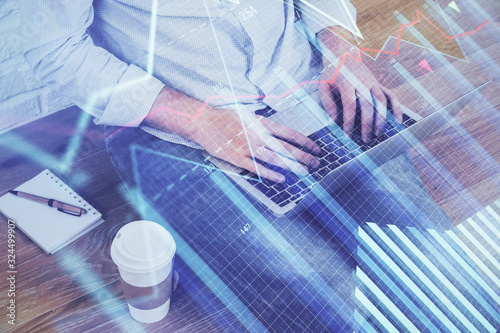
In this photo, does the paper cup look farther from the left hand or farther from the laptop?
the left hand

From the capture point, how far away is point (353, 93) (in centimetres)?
90

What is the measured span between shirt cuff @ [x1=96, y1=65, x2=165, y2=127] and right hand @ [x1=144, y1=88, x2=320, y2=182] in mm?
21

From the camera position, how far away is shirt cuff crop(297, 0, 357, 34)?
1.04m

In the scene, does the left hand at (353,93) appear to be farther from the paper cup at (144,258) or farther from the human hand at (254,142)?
the paper cup at (144,258)

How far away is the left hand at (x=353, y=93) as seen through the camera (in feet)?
2.81

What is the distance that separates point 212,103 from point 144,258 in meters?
0.39

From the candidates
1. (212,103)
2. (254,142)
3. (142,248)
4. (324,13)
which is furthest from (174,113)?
(324,13)

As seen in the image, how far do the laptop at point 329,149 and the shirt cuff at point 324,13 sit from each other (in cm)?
28

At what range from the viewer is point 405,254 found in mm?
762

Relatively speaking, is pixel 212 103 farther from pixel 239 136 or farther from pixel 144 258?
pixel 144 258

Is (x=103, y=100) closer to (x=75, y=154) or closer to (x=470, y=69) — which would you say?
(x=75, y=154)
